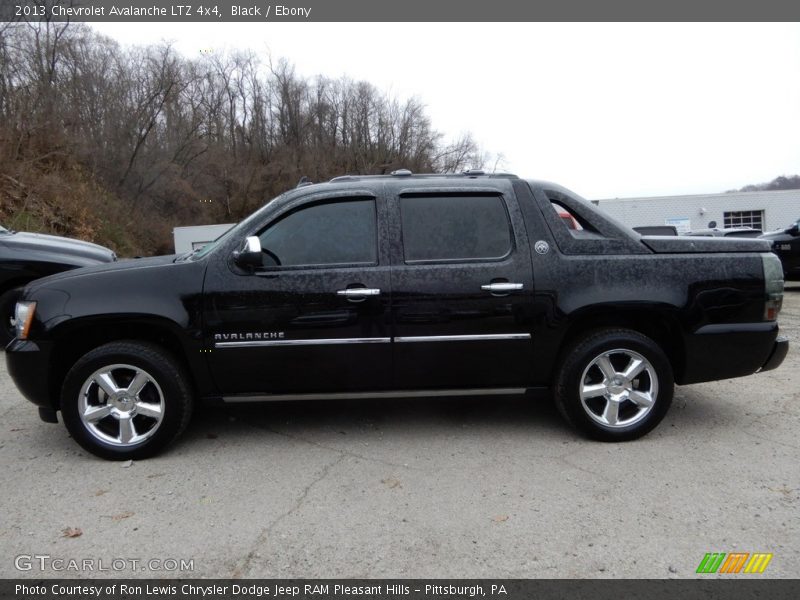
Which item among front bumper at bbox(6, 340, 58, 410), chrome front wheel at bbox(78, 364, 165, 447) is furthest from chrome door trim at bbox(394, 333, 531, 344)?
front bumper at bbox(6, 340, 58, 410)

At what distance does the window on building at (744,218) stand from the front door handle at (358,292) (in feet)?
123

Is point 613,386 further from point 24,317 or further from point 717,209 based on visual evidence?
point 717,209

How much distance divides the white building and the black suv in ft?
106

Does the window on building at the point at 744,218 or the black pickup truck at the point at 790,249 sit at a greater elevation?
the window on building at the point at 744,218

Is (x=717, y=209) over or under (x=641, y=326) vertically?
over

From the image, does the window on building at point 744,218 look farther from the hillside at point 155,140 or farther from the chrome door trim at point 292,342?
the chrome door trim at point 292,342

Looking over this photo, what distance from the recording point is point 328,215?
386 centimetres

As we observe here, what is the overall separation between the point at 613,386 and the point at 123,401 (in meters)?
3.30

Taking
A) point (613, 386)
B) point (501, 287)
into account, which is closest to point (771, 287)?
point (613, 386)

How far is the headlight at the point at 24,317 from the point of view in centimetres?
369

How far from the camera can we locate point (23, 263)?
262 inches

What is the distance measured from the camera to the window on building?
115ft

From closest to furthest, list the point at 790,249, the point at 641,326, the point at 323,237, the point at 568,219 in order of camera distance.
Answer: the point at 323,237
the point at 641,326
the point at 568,219
the point at 790,249

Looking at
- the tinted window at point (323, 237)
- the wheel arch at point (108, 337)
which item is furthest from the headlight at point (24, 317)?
the tinted window at point (323, 237)
